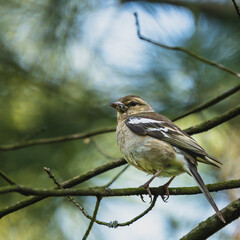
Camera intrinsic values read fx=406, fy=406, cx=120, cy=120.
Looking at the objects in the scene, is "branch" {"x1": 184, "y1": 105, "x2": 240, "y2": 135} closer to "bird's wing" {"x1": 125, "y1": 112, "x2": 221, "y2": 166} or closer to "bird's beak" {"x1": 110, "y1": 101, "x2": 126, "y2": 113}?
"bird's wing" {"x1": 125, "y1": 112, "x2": 221, "y2": 166}

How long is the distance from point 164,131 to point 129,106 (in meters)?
1.18

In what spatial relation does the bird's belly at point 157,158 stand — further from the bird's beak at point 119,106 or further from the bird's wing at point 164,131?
the bird's beak at point 119,106

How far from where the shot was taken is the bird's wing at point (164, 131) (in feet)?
13.9

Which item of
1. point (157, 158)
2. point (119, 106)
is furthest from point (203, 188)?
point (119, 106)

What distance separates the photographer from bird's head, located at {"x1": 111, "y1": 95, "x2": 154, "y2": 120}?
222 inches

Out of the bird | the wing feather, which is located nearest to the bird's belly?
the bird

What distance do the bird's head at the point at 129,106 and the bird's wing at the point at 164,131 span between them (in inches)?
16.7

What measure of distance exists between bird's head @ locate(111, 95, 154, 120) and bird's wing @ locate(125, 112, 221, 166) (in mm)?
425

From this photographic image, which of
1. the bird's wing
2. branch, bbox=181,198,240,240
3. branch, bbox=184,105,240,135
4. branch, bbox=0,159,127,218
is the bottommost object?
branch, bbox=0,159,127,218

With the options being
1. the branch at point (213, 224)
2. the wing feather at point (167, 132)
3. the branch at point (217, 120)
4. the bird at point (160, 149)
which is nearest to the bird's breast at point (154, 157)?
the bird at point (160, 149)

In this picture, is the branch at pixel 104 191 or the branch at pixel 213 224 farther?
the branch at pixel 213 224

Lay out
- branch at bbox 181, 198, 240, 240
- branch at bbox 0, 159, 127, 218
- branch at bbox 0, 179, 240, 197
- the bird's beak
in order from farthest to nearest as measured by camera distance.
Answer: the bird's beak
branch at bbox 181, 198, 240, 240
branch at bbox 0, 159, 127, 218
branch at bbox 0, 179, 240, 197

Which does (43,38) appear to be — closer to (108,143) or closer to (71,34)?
(71,34)

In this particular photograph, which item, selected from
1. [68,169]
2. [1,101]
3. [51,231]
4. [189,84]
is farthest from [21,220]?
[189,84]
